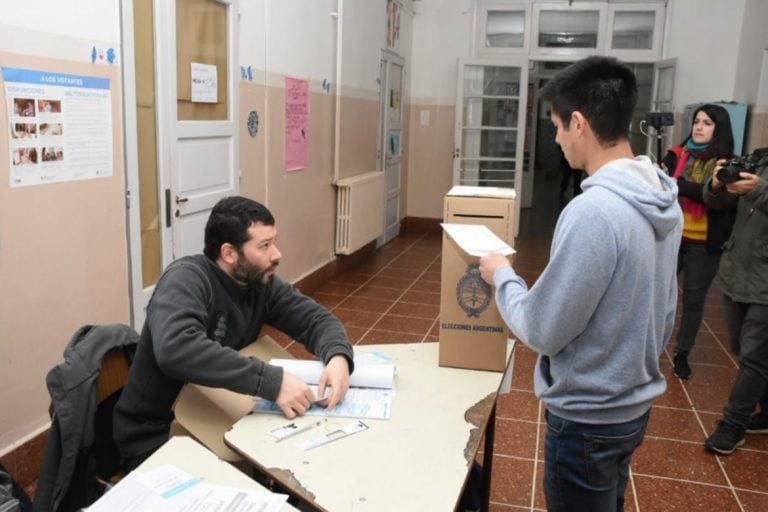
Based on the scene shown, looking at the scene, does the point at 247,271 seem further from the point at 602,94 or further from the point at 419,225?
the point at 419,225

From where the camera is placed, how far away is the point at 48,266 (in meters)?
2.49

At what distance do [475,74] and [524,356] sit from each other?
453 centimetres

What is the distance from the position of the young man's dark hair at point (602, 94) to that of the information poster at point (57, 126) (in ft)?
6.02

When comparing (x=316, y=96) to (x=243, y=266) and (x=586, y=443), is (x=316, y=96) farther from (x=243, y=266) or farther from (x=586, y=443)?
(x=586, y=443)

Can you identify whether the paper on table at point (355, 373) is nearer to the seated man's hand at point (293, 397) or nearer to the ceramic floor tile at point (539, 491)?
the seated man's hand at point (293, 397)

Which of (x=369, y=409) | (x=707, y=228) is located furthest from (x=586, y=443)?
(x=707, y=228)

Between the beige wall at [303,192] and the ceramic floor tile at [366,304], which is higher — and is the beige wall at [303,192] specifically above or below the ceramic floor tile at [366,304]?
above

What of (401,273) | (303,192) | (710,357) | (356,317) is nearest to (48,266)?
(356,317)


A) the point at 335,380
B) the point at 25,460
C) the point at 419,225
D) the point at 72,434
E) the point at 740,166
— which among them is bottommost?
the point at 25,460

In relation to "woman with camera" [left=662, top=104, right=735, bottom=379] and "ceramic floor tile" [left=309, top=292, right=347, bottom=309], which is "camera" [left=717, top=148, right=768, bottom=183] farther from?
"ceramic floor tile" [left=309, top=292, right=347, bottom=309]

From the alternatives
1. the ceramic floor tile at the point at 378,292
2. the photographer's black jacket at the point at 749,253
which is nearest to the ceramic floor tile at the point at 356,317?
the ceramic floor tile at the point at 378,292

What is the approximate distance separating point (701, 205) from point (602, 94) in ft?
7.59

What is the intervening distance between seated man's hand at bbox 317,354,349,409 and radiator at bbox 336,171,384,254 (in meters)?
4.00

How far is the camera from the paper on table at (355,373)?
1719mm
